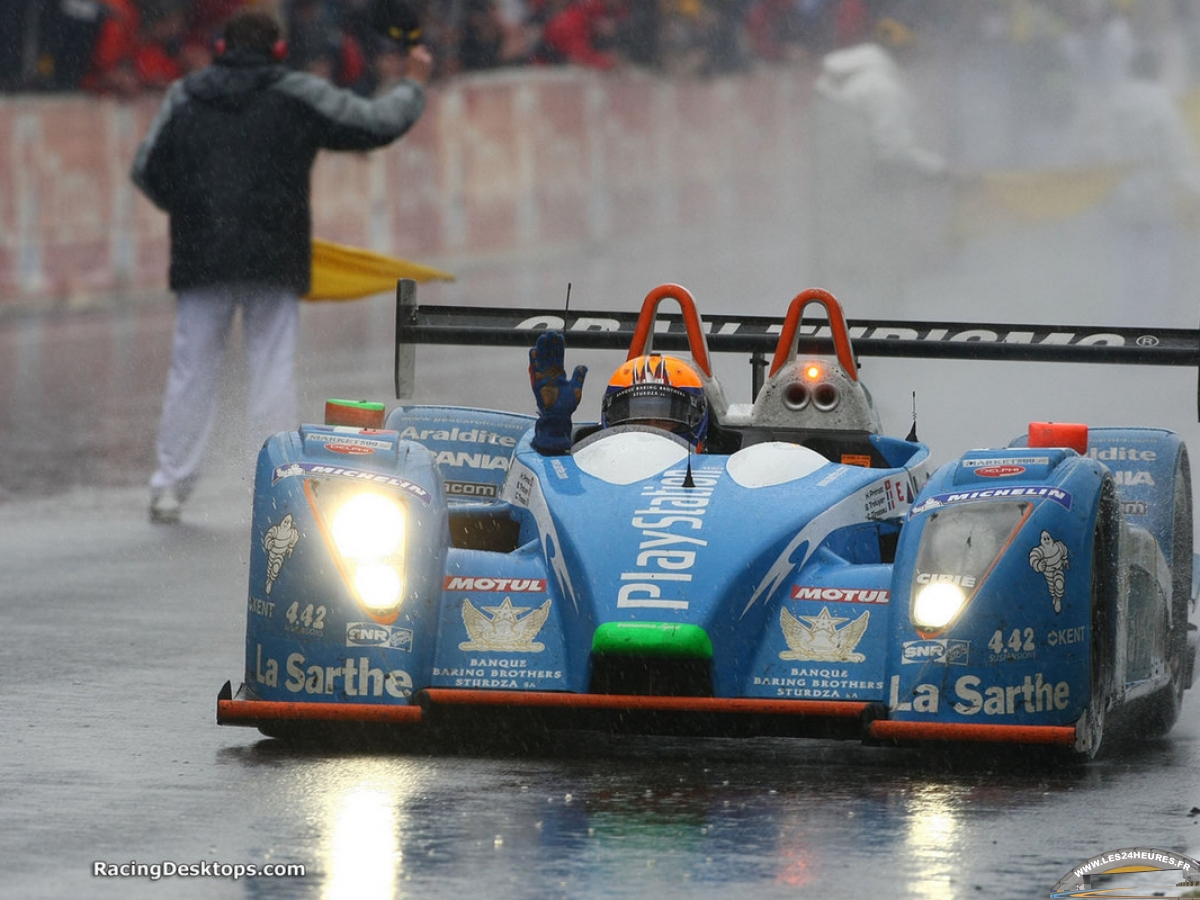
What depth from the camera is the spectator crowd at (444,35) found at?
22328 millimetres

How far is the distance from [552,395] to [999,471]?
1377 millimetres

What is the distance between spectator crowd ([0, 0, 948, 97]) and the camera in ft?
73.3

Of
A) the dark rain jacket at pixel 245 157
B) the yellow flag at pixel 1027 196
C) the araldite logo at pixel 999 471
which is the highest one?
the yellow flag at pixel 1027 196

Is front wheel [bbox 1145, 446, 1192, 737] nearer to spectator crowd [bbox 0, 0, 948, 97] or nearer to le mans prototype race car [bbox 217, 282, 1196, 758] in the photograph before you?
le mans prototype race car [bbox 217, 282, 1196, 758]

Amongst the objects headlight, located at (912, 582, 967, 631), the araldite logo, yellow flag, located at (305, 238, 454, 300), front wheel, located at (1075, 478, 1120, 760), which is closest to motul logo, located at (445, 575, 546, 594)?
headlight, located at (912, 582, 967, 631)

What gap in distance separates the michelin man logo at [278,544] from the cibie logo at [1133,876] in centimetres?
234

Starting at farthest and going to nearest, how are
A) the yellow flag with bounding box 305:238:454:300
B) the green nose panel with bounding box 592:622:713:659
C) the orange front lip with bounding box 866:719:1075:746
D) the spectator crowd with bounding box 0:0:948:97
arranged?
the spectator crowd with bounding box 0:0:948:97 → the yellow flag with bounding box 305:238:454:300 → the green nose panel with bounding box 592:622:713:659 → the orange front lip with bounding box 866:719:1075:746

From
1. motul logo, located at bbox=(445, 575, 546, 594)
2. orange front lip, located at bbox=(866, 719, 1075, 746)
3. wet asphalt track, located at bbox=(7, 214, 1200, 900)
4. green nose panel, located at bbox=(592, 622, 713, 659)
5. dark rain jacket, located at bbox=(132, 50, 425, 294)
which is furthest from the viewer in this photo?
dark rain jacket, located at bbox=(132, 50, 425, 294)

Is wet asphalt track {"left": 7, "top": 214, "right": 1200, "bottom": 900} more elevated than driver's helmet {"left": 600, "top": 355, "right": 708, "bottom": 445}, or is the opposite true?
driver's helmet {"left": 600, "top": 355, "right": 708, "bottom": 445}

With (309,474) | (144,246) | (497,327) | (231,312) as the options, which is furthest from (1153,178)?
(309,474)

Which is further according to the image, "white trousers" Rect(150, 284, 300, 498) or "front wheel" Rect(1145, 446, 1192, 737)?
"white trousers" Rect(150, 284, 300, 498)

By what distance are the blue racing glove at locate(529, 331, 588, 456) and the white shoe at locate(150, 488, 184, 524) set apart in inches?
177

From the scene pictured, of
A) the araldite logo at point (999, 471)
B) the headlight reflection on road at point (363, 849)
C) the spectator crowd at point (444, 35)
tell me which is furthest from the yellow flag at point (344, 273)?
the headlight reflection on road at point (363, 849)

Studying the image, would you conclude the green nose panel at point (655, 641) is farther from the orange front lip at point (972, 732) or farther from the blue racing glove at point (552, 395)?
the blue racing glove at point (552, 395)
